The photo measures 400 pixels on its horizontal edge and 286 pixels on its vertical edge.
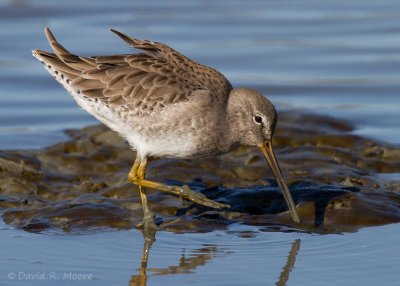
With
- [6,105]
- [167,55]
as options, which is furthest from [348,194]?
[6,105]

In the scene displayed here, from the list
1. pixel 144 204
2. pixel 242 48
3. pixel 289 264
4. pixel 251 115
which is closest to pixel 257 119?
pixel 251 115

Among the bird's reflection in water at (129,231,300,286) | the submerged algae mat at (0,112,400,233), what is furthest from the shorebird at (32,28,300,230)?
the bird's reflection in water at (129,231,300,286)

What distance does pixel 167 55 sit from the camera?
32.4ft

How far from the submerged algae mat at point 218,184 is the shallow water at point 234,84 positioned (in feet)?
0.68

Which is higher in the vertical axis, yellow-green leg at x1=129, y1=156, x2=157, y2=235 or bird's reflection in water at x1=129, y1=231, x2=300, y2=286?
yellow-green leg at x1=129, y1=156, x2=157, y2=235

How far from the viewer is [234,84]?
1516 centimetres

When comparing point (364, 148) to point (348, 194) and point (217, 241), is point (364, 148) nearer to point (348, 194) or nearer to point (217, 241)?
point (348, 194)

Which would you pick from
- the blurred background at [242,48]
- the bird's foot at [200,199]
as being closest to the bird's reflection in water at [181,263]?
the bird's foot at [200,199]

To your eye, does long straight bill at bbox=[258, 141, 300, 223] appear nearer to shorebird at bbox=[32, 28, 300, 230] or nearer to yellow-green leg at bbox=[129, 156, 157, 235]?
shorebird at bbox=[32, 28, 300, 230]

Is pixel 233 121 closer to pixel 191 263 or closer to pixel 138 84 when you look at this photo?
pixel 138 84

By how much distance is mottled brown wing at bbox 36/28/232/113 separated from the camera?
376 inches

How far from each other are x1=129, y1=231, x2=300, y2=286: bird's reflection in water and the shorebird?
2.36 feet

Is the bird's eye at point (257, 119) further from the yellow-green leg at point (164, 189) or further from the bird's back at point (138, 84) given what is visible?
the yellow-green leg at point (164, 189)

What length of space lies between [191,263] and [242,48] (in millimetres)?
9341
